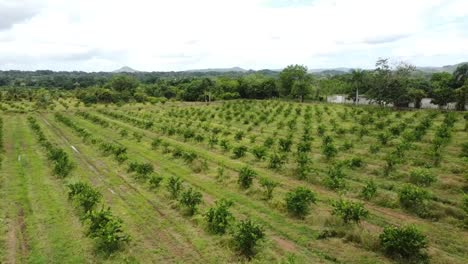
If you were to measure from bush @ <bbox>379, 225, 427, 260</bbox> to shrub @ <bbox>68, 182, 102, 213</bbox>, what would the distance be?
11.6 metres

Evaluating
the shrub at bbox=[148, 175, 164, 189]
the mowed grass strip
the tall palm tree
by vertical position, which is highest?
the tall palm tree

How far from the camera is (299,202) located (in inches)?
550

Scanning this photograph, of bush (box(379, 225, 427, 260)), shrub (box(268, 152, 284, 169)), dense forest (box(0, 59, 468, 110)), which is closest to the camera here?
bush (box(379, 225, 427, 260))

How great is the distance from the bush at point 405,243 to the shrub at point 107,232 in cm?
877

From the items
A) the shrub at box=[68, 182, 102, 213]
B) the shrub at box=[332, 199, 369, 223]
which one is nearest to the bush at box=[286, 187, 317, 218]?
the shrub at box=[332, 199, 369, 223]

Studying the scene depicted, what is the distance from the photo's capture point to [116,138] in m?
34.2

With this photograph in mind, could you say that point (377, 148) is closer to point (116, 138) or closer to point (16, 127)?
point (116, 138)

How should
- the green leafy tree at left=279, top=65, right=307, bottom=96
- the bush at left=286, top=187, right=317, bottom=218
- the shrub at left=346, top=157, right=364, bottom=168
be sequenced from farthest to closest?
1. the green leafy tree at left=279, top=65, right=307, bottom=96
2. the shrub at left=346, top=157, right=364, bottom=168
3. the bush at left=286, top=187, right=317, bottom=218

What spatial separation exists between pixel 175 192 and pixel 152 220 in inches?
96.7

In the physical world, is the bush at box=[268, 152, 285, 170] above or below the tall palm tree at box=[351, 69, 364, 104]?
below

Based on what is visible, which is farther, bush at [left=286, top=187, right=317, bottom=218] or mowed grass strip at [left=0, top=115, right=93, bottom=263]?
bush at [left=286, top=187, right=317, bottom=218]

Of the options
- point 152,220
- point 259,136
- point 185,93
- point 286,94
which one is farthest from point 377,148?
point 185,93

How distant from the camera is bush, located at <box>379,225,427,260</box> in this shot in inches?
413

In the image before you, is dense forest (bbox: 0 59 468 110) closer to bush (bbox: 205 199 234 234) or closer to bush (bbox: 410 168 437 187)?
bush (bbox: 410 168 437 187)
